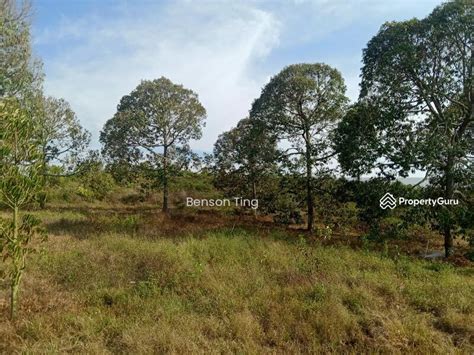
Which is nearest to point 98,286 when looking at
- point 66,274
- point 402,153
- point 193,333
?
point 66,274

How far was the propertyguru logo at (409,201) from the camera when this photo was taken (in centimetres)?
988

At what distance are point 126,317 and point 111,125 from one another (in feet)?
44.3

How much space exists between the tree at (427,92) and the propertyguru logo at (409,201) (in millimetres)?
283

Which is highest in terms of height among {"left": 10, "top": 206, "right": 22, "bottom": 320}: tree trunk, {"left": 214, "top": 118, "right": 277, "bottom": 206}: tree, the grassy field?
{"left": 214, "top": 118, "right": 277, "bottom": 206}: tree

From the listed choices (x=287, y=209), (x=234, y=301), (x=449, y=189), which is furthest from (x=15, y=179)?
(x=449, y=189)

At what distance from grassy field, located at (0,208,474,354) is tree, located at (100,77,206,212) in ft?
28.0

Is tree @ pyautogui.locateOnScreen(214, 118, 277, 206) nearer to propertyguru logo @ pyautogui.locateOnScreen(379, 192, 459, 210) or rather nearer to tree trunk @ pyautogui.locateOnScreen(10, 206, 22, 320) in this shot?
propertyguru logo @ pyautogui.locateOnScreen(379, 192, 459, 210)

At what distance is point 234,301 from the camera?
212 inches

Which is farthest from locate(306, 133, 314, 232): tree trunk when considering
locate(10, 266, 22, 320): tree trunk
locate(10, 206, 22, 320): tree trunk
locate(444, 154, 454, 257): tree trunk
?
locate(10, 266, 22, 320): tree trunk

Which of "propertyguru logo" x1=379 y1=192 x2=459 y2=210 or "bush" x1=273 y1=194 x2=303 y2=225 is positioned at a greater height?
"propertyguru logo" x1=379 y1=192 x2=459 y2=210

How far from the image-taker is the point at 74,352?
13.1 ft

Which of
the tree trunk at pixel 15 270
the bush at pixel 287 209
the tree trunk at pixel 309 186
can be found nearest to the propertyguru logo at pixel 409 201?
the tree trunk at pixel 309 186

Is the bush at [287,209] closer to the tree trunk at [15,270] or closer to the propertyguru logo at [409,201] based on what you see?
the propertyguru logo at [409,201]

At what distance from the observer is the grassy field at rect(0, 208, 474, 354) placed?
4.25m
